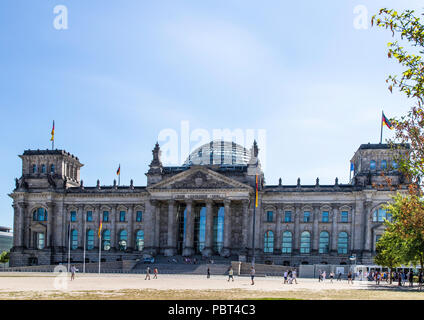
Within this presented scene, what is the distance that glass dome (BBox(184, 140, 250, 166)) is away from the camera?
122688 mm

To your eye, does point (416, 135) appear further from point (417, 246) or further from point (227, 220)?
point (227, 220)

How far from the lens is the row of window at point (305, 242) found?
102938 millimetres

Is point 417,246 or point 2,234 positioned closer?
point 417,246

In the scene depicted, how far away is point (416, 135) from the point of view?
2769cm

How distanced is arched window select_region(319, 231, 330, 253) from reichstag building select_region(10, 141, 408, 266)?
0.19 metres

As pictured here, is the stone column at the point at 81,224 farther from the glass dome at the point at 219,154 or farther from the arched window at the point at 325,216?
the arched window at the point at 325,216

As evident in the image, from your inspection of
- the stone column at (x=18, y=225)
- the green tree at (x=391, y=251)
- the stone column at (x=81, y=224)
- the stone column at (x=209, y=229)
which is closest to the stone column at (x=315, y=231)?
the stone column at (x=209, y=229)

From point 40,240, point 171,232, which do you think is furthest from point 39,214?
point 171,232

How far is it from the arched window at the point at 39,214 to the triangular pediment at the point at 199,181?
2551 centimetres

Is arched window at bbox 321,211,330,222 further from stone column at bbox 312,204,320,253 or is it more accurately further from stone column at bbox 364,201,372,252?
stone column at bbox 364,201,372,252
